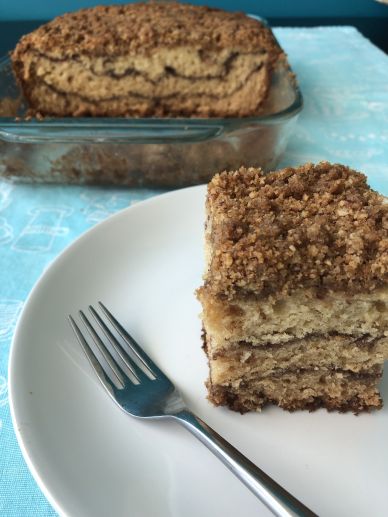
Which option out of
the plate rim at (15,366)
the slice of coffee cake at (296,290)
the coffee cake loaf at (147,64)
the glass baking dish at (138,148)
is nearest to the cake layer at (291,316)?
the slice of coffee cake at (296,290)

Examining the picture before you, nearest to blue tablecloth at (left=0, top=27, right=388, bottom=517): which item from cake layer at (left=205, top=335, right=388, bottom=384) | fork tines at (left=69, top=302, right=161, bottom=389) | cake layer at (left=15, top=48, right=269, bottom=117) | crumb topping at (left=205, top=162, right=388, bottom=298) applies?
fork tines at (left=69, top=302, right=161, bottom=389)

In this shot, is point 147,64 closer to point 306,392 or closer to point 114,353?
point 114,353

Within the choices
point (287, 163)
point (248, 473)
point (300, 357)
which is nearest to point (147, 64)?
point (287, 163)

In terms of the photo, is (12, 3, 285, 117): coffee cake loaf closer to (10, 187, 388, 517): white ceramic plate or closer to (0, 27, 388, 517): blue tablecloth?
(0, 27, 388, 517): blue tablecloth

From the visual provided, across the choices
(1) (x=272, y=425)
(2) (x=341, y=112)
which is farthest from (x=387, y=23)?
(1) (x=272, y=425)

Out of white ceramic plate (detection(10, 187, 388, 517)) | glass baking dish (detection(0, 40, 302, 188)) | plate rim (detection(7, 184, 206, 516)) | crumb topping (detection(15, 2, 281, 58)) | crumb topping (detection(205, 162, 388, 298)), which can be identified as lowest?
white ceramic plate (detection(10, 187, 388, 517))

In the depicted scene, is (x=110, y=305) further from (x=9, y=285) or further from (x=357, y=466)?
(x=357, y=466)
